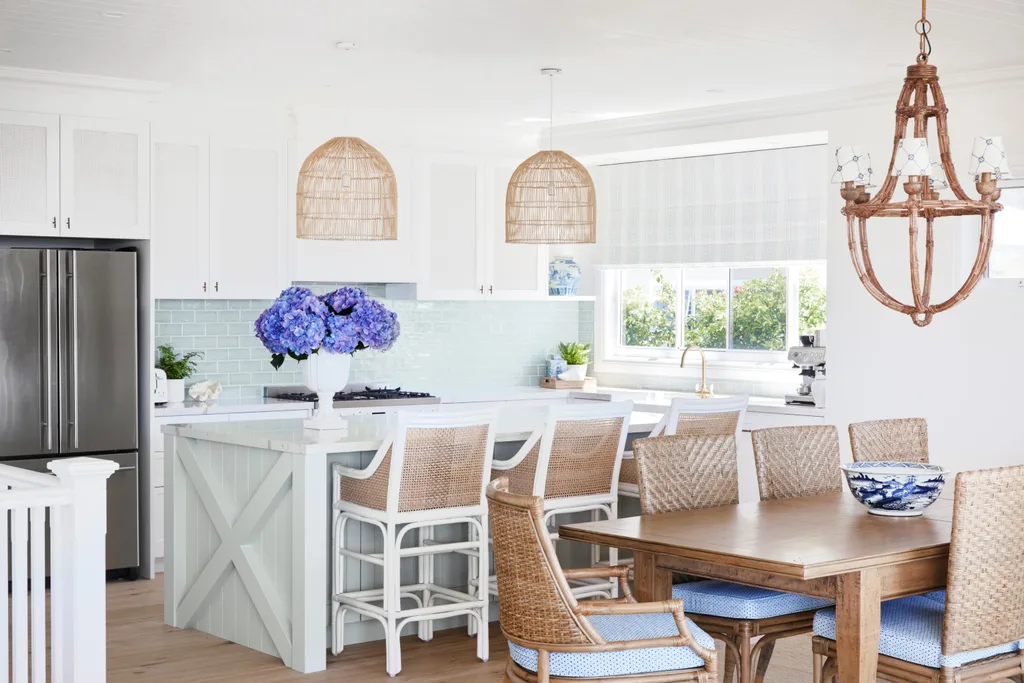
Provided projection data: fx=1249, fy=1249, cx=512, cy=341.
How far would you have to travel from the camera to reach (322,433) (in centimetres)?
499

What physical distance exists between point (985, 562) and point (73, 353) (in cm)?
457

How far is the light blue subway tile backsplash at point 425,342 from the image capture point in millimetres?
7285

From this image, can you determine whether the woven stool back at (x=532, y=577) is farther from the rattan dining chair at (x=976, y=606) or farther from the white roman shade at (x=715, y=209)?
the white roman shade at (x=715, y=209)

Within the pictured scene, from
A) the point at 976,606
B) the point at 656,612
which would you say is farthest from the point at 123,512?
the point at 976,606

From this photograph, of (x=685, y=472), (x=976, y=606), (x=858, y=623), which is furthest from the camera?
(x=685, y=472)

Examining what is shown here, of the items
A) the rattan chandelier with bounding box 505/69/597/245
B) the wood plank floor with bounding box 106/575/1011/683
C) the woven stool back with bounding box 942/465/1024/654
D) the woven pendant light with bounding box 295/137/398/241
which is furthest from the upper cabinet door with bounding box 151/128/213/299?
the woven stool back with bounding box 942/465/1024/654

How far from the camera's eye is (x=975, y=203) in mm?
3525

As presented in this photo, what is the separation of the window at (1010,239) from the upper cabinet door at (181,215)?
13.4ft

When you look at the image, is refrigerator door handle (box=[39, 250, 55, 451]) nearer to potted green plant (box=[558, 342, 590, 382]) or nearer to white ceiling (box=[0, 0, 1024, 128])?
white ceiling (box=[0, 0, 1024, 128])

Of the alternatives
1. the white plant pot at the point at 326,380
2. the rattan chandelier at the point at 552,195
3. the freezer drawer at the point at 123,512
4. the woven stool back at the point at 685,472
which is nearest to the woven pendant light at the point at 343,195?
the rattan chandelier at the point at 552,195

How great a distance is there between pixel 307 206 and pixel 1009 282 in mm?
3369

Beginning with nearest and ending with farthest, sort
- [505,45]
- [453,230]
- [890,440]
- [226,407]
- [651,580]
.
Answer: [651,580]
[890,440]
[505,45]
[226,407]
[453,230]

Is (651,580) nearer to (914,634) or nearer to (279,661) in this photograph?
(914,634)

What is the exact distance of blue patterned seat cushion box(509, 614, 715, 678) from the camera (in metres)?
3.12
